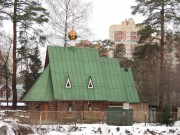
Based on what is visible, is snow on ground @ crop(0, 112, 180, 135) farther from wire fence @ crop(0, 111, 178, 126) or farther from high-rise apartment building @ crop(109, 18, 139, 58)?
high-rise apartment building @ crop(109, 18, 139, 58)

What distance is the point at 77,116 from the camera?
26.9 m

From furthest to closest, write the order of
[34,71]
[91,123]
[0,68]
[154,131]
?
Result: [0,68] < [34,71] < [91,123] < [154,131]

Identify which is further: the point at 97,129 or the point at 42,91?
the point at 42,91

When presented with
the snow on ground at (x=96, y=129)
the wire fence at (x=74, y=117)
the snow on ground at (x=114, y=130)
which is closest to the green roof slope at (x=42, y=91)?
the wire fence at (x=74, y=117)

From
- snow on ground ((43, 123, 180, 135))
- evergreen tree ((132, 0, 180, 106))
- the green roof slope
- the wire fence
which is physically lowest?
snow on ground ((43, 123, 180, 135))

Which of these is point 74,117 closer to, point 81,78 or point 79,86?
point 79,86

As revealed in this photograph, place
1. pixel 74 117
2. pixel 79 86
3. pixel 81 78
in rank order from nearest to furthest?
1. pixel 74 117
2. pixel 79 86
3. pixel 81 78

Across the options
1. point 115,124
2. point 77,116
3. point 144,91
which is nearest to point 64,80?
point 77,116

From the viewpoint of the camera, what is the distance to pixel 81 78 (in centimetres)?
2917

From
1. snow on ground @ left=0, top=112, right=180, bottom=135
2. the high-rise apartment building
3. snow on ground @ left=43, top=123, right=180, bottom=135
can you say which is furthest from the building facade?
the high-rise apartment building

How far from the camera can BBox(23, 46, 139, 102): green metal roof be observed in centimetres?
Result: 2794

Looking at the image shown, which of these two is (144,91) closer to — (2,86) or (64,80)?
(64,80)

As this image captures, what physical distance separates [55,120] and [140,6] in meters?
13.0

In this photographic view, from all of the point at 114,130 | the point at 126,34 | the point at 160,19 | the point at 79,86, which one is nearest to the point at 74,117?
the point at 79,86
